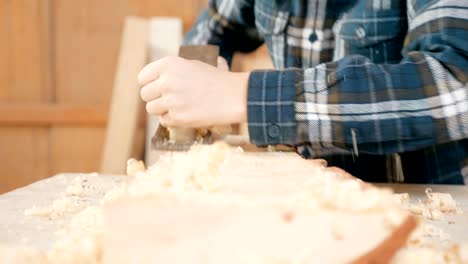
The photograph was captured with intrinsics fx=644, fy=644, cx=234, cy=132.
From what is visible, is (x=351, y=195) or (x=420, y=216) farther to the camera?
(x=420, y=216)

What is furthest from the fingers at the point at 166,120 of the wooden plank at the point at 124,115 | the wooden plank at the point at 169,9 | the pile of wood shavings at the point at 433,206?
the wooden plank at the point at 169,9

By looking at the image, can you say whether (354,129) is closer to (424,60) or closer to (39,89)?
(424,60)

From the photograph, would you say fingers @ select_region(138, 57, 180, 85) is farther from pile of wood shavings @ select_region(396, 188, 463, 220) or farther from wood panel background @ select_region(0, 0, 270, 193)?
wood panel background @ select_region(0, 0, 270, 193)

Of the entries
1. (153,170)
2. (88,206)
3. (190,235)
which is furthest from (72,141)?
(190,235)

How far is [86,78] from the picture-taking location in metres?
2.03

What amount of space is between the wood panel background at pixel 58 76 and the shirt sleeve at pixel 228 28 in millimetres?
629

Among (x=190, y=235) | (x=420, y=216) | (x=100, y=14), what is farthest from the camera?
(x=100, y=14)

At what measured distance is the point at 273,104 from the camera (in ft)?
2.89

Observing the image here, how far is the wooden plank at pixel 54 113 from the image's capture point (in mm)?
2004

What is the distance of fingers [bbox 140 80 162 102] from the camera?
2.95 ft

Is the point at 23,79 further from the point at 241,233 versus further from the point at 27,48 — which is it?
the point at 241,233

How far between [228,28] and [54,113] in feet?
2.88

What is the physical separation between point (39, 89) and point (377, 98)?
142 cm

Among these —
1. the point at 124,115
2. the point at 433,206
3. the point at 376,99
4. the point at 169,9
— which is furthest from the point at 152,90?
the point at 169,9
